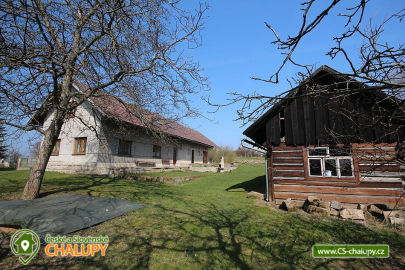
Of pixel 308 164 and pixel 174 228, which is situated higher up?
pixel 308 164

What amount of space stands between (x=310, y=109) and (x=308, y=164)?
7.83ft

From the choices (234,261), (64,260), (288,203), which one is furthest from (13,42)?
(288,203)

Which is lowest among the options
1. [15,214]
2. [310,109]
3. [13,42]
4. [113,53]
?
[15,214]

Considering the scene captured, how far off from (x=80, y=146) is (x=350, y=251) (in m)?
17.6

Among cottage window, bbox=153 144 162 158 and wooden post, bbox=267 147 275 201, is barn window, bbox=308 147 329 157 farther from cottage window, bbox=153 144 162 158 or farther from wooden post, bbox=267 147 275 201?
cottage window, bbox=153 144 162 158

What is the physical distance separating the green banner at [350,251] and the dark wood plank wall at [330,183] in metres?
2.55

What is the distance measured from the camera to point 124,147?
1636cm

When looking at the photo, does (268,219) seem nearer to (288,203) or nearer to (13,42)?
(288,203)

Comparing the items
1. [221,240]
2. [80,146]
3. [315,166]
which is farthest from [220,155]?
[221,240]

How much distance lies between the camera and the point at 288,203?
7.54m

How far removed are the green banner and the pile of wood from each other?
2.09 meters

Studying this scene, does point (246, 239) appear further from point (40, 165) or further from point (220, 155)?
point (220, 155)

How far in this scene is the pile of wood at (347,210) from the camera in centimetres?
626

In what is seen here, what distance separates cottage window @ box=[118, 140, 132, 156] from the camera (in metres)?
15.8
